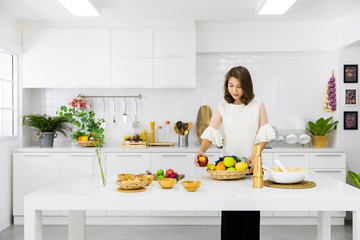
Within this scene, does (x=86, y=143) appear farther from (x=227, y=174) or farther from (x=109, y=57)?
(x=227, y=174)

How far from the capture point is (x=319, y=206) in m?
2.09

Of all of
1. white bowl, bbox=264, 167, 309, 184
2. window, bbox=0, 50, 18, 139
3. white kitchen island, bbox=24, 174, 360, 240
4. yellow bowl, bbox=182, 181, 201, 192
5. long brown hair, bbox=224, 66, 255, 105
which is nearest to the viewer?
white kitchen island, bbox=24, 174, 360, 240

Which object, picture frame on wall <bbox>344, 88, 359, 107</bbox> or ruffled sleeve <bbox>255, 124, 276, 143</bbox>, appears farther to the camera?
picture frame on wall <bbox>344, 88, 359, 107</bbox>

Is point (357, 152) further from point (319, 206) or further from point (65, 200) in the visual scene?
point (65, 200)

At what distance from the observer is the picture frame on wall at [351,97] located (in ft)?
15.5

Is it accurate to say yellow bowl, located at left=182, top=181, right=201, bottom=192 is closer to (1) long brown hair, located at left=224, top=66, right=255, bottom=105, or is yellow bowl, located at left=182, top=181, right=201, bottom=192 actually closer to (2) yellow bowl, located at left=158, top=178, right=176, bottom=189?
(2) yellow bowl, located at left=158, top=178, right=176, bottom=189

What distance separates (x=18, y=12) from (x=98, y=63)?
1.10 metres

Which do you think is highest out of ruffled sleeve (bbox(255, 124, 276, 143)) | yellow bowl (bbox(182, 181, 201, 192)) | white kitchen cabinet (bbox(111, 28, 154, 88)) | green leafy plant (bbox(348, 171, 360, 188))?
white kitchen cabinet (bbox(111, 28, 154, 88))

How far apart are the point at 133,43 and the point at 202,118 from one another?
134 cm

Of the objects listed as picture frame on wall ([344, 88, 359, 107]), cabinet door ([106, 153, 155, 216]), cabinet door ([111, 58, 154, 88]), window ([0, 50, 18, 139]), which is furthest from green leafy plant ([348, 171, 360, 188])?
window ([0, 50, 18, 139])

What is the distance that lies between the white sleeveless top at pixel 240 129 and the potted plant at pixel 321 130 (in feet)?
7.27

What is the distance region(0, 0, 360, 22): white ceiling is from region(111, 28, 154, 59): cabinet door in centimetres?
16

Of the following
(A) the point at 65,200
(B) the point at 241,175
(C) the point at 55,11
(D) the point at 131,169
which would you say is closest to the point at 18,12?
(C) the point at 55,11

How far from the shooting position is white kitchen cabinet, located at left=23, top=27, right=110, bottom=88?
15.7 ft
